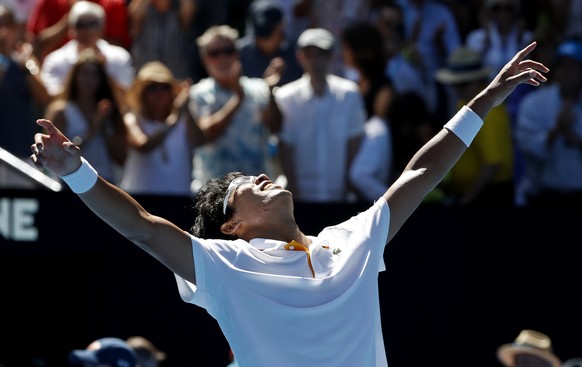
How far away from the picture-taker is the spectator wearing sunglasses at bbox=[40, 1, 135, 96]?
9.00 meters

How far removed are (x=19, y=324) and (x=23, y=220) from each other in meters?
0.84

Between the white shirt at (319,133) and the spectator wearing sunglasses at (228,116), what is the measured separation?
14cm

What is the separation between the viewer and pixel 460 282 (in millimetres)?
8000

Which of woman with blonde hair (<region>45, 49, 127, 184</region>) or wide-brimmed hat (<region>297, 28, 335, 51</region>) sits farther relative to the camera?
wide-brimmed hat (<region>297, 28, 335, 51</region>)

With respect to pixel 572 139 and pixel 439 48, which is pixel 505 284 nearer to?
pixel 572 139

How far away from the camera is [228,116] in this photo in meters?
8.27

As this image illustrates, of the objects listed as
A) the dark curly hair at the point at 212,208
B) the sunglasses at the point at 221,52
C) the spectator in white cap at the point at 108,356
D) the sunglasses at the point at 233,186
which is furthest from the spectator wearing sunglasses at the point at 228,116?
the sunglasses at the point at 233,186

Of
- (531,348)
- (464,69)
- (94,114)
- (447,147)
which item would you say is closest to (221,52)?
(94,114)

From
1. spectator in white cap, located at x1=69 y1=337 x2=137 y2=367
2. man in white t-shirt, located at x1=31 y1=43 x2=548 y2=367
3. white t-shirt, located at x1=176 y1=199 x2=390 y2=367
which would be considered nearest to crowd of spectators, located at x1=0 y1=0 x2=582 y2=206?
spectator in white cap, located at x1=69 y1=337 x2=137 y2=367

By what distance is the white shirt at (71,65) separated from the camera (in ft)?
29.4

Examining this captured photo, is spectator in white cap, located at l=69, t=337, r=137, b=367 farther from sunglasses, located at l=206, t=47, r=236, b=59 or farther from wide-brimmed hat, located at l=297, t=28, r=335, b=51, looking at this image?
wide-brimmed hat, located at l=297, t=28, r=335, b=51

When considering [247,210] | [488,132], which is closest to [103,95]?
[488,132]

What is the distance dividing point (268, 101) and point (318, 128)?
14.3 inches

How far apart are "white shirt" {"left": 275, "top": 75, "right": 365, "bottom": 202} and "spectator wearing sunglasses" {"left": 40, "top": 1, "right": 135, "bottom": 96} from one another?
3.89 ft
